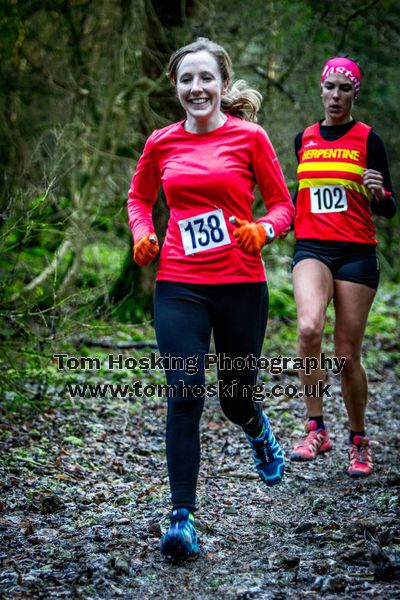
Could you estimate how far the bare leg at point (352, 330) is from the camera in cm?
473

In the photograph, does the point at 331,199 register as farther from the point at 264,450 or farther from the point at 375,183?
the point at 264,450

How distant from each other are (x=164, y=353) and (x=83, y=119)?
21.2 feet

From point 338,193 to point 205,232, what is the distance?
5.55ft

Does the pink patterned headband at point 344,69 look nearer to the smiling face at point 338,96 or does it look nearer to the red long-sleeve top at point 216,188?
the smiling face at point 338,96

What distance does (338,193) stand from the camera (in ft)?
15.5

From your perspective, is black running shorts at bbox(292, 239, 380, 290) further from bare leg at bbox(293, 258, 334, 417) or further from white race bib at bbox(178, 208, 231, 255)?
white race bib at bbox(178, 208, 231, 255)

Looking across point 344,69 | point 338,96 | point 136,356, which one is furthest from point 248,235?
point 136,356

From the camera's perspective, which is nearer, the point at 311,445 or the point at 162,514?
the point at 162,514

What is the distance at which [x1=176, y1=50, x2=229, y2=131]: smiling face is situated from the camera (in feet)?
11.2

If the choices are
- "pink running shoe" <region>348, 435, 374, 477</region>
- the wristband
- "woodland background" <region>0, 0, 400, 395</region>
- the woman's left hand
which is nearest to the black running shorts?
the woman's left hand

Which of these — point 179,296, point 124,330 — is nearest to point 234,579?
point 179,296

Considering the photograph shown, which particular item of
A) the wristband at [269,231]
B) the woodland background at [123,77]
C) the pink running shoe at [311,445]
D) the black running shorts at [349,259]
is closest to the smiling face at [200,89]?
the wristband at [269,231]

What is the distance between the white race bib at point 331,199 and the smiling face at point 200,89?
140 centimetres

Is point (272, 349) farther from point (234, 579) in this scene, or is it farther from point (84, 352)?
point (234, 579)
